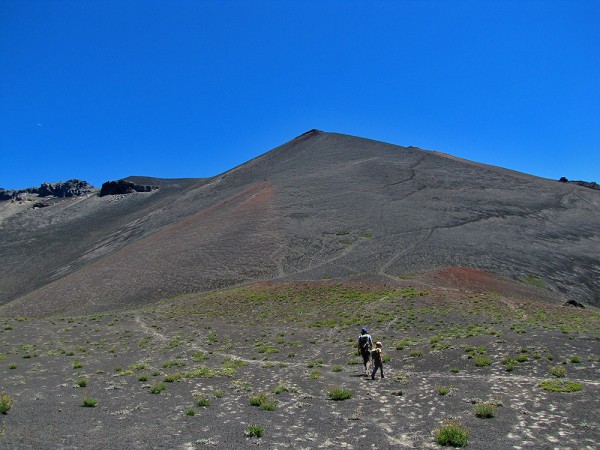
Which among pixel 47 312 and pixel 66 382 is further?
pixel 47 312

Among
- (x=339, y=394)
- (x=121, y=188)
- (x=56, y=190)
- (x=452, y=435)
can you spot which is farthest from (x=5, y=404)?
(x=56, y=190)

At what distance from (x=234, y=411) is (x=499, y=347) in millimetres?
9691

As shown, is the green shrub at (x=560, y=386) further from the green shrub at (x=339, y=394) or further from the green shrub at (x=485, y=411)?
the green shrub at (x=339, y=394)

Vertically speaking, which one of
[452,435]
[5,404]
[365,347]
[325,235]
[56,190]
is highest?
[56,190]

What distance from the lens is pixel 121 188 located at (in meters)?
140

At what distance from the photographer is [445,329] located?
2194 centimetres

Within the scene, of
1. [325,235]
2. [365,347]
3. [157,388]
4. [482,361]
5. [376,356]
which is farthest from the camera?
[325,235]

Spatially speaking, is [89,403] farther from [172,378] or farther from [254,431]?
[254,431]

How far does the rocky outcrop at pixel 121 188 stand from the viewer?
139 meters

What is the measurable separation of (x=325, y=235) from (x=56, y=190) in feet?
516

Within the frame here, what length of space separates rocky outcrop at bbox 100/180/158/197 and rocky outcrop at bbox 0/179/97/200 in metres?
37.1

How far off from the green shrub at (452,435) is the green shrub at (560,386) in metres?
3.66

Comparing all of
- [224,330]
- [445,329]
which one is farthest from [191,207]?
[445,329]

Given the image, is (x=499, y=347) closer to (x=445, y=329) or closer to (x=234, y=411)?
(x=445, y=329)
